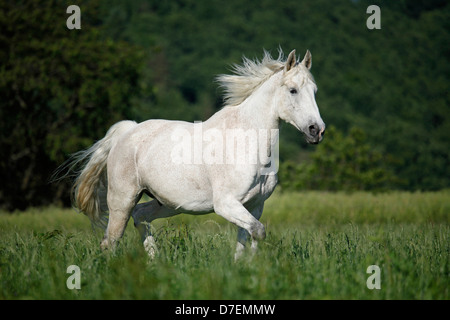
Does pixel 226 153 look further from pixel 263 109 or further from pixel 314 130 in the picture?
pixel 314 130

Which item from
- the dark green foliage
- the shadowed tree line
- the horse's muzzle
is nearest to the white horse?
the horse's muzzle

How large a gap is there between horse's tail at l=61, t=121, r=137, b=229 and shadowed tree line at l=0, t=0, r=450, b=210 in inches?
101

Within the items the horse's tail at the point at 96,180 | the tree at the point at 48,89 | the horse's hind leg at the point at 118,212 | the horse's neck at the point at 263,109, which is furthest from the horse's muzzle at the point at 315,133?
the tree at the point at 48,89

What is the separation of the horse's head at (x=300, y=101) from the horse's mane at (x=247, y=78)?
392 mm

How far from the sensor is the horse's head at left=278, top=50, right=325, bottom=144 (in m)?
5.30

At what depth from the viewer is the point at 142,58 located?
22.5 metres

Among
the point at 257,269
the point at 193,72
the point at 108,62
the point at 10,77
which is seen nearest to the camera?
the point at 257,269

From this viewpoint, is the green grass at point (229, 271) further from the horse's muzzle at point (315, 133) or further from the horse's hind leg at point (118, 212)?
the horse's muzzle at point (315, 133)

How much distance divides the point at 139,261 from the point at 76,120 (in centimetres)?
1859

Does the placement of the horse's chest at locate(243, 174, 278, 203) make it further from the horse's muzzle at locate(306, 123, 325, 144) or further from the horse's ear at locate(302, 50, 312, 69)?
the horse's ear at locate(302, 50, 312, 69)

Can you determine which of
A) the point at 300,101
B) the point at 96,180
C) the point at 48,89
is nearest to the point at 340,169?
the point at 48,89
